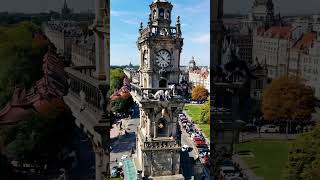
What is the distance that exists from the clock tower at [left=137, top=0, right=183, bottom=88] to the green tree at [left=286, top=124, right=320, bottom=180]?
27.3 feet

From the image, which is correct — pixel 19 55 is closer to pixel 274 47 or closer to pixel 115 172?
pixel 274 47

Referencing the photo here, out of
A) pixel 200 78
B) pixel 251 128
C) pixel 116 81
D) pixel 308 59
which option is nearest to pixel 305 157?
pixel 251 128

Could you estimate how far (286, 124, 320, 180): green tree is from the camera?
29.1ft

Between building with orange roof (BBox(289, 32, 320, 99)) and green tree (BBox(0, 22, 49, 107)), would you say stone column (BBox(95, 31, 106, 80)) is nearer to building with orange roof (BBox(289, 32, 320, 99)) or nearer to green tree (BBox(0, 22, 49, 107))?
green tree (BBox(0, 22, 49, 107))

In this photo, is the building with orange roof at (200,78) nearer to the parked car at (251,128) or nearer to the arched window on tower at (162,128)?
the arched window on tower at (162,128)

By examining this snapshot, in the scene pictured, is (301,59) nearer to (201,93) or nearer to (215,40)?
(215,40)

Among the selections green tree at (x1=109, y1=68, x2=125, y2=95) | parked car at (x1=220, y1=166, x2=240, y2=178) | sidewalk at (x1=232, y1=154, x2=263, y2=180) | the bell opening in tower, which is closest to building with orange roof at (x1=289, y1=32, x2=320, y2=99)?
sidewalk at (x1=232, y1=154, x2=263, y2=180)

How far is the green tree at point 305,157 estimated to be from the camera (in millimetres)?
8879

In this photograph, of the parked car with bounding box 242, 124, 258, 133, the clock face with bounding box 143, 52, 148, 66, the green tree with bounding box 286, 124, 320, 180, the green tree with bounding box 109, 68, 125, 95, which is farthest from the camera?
the green tree with bounding box 109, 68, 125, 95

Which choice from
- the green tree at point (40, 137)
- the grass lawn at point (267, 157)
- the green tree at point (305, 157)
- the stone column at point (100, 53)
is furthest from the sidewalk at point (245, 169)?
the green tree at point (40, 137)

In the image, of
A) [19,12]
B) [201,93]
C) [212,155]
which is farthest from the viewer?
[201,93]

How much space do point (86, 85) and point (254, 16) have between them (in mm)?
4359

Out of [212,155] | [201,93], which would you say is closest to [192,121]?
[201,93]

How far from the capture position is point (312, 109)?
9.59 m
